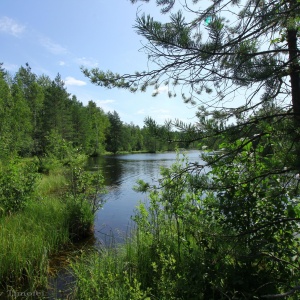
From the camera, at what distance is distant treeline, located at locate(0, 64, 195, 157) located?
15395 mm

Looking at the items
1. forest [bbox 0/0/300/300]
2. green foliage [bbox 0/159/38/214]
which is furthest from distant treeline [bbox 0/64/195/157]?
green foliage [bbox 0/159/38/214]

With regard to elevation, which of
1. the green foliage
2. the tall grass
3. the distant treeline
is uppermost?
the distant treeline

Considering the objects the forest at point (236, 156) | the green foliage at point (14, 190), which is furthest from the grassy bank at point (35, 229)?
the forest at point (236, 156)

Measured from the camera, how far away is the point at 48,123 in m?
38.8

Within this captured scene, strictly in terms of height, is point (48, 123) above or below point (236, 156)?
above

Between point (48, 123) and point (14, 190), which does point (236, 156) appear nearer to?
point (14, 190)

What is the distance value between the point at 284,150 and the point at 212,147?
70 centimetres

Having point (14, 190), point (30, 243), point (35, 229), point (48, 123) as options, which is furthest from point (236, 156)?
point (48, 123)

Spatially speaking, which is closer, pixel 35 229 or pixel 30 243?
pixel 30 243

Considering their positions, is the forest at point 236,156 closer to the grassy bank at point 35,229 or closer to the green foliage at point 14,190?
the grassy bank at point 35,229

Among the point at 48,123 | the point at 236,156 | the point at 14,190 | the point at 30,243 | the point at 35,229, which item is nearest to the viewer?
the point at 236,156

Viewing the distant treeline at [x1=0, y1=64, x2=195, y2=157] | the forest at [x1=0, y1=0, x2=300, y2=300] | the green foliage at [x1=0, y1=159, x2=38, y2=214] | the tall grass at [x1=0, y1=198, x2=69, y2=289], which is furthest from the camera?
the distant treeline at [x1=0, y1=64, x2=195, y2=157]

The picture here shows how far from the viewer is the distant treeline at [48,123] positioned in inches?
606

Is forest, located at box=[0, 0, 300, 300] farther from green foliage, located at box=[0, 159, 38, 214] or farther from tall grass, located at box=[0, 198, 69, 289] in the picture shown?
green foliage, located at box=[0, 159, 38, 214]
